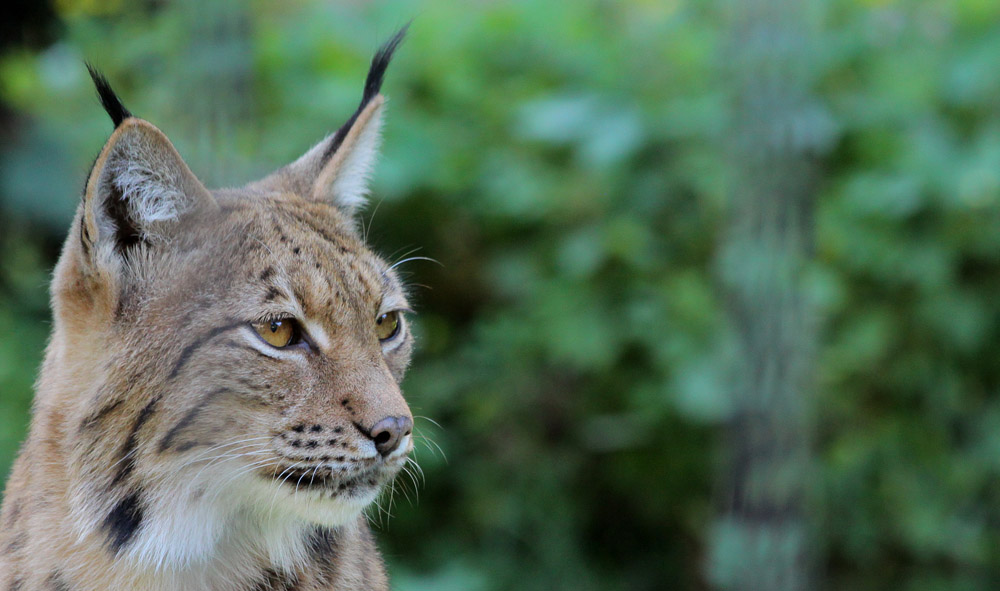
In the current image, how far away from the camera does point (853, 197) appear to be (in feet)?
16.0

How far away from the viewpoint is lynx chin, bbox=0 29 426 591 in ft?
7.03

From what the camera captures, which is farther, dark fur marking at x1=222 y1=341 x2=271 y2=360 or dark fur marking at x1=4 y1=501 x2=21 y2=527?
dark fur marking at x1=4 y1=501 x2=21 y2=527

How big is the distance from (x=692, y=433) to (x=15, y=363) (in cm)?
319

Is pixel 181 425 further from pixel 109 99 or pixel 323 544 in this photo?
pixel 109 99

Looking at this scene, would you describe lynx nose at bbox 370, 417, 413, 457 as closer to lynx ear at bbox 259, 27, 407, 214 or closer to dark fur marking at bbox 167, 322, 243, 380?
dark fur marking at bbox 167, 322, 243, 380

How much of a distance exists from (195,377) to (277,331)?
A: 19cm

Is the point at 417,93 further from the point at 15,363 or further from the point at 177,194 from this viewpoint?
the point at 177,194

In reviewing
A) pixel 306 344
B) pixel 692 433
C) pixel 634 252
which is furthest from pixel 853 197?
pixel 306 344

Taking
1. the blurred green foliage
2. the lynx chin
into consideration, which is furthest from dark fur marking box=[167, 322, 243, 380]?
the blurred green foliage

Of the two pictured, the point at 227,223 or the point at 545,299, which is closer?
the point at 227,223

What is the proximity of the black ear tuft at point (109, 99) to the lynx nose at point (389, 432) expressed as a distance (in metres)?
0.81

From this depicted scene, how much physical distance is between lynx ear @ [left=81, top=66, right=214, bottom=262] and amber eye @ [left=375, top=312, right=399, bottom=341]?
473mm

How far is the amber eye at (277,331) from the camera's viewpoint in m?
2.20

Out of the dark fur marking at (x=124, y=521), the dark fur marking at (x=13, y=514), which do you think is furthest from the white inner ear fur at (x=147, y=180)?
the dark fur marking at (x=13, y=514)
